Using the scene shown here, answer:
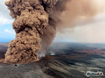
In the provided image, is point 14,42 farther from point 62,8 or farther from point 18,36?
point 62,8

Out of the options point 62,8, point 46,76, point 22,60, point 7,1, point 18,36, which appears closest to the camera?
point 46,76

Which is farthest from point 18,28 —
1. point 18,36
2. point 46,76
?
point 46,76

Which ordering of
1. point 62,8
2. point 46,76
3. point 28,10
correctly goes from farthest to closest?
1. point 62,8
2. point 28,10
3. point 46,76

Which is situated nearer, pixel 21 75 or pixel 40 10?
pixel 21 75

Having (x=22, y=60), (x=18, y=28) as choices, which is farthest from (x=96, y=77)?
(x=18, y=28)

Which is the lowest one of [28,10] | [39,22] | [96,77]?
[96,77]

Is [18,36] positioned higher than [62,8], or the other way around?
Answer: [62,8]
